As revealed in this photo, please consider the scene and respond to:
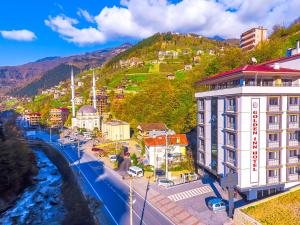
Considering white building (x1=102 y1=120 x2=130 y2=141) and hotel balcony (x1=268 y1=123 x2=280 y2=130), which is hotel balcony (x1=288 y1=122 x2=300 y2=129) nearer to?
hotel balcony (x1=268 y1=123 x2=280 y2=130)

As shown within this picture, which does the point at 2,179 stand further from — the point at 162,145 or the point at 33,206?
the point at 162,145

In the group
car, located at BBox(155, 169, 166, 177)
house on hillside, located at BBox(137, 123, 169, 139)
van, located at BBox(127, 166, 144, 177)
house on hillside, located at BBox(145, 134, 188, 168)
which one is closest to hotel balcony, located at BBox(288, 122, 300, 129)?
car, located at BBox(155, 169, 166, 177)

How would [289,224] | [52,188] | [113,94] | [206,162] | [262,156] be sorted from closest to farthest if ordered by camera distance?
[289,224], [262,156], [206,162], [52,188], [113,94]

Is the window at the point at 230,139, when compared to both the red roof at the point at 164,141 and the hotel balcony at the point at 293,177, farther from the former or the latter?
the red roof at the point at 164,141

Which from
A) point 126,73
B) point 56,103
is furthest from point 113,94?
point 56,103

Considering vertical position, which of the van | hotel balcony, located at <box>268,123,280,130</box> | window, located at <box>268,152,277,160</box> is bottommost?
the van

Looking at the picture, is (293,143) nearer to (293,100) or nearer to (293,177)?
(293,177)

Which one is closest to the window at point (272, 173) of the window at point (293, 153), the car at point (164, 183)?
the window at point (293, 153)
